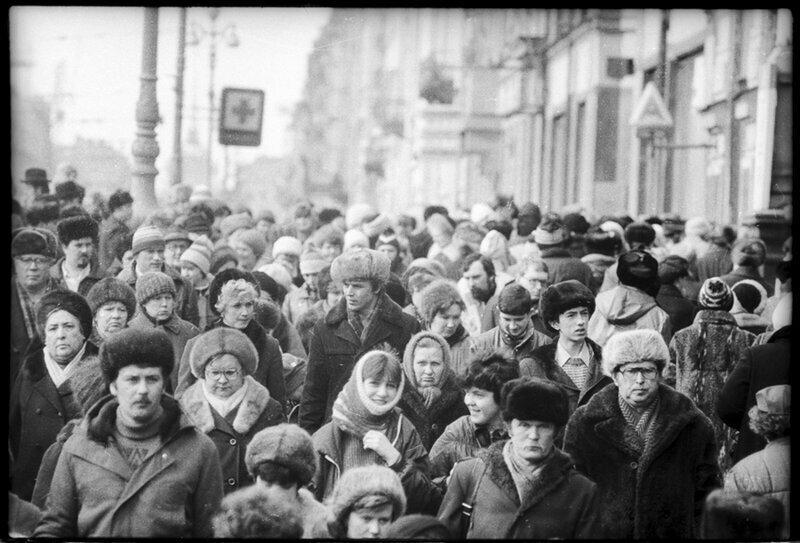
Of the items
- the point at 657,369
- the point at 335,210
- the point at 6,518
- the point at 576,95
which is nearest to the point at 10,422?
the point at 6,518

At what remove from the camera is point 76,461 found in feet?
19.6

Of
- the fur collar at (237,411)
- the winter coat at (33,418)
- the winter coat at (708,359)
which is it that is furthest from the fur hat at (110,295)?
the winter coat at (708,359)

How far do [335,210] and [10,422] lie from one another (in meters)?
6.22

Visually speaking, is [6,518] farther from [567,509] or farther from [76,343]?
[567,509]

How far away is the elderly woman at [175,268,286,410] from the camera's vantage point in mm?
6996

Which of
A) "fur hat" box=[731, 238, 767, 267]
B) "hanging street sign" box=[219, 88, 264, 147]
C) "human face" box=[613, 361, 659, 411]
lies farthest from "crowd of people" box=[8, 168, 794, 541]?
"hanging street sign" box=[219, 88, 264, 147]

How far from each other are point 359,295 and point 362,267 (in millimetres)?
142

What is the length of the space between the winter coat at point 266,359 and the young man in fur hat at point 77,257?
2.30ft

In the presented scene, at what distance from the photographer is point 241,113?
7.76 metres

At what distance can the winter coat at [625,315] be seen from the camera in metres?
7.48

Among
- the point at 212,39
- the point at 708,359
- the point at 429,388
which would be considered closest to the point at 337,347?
the point at 429,388

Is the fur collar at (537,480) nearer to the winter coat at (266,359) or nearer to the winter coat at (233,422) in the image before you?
the winter coat at (233,422)

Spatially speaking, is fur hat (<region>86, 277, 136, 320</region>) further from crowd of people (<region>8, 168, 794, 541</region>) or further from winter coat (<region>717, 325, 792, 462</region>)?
winter coat (<region>717, 325, 792, 462</region>)

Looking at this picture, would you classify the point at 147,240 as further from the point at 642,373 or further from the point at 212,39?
the point at 642,373
